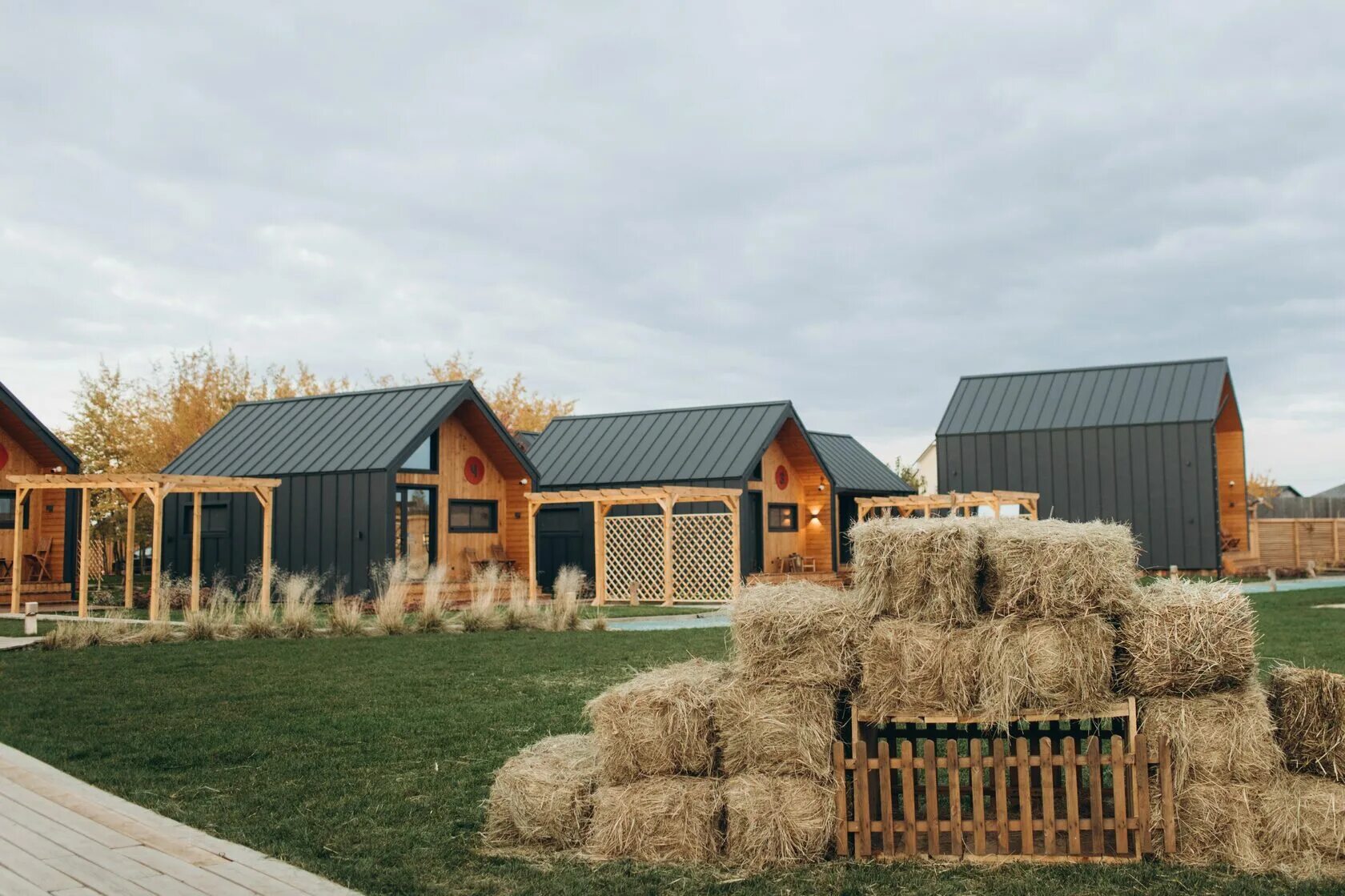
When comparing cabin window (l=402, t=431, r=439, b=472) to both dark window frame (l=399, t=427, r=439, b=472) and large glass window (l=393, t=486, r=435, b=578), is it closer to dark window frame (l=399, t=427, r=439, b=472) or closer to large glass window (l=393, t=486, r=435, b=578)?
dark window frame (l=399, t=427, r=439, b=472)

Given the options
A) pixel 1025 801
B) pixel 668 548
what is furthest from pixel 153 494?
pixel 1025 801

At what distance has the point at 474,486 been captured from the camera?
2461 cm

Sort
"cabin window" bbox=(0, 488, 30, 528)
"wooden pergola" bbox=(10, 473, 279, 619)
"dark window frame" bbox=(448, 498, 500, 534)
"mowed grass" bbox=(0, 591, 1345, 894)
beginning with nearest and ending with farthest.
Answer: "mowed grass" bbox=(0, 591, 1345, 894), "wooden pergola" bbox=(10, 473, 279, 619), "cabin window" bbox=(0, 488, 30, 528), "dark window frame" bbox=(448, 498, 500, 534)

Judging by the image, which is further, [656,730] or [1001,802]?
[656,730]

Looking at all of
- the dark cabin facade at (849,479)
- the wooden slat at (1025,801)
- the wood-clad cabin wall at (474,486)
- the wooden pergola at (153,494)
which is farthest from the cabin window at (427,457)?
the wooden slat at (1025,801)

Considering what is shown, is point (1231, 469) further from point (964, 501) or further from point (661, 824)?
point (661, 824)

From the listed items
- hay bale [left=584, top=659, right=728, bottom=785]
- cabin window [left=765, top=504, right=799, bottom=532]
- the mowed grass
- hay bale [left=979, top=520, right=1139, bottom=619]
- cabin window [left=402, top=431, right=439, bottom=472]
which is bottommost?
the mowed grass

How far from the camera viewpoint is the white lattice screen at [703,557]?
22.7m

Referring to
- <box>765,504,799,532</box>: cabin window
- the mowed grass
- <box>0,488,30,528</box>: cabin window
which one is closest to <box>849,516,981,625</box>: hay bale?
the mowed grass

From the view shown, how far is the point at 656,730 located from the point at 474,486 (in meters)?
19.8

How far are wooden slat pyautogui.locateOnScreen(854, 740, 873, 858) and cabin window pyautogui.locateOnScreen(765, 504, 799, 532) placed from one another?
2189 cm

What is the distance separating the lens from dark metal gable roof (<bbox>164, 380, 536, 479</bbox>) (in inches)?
875

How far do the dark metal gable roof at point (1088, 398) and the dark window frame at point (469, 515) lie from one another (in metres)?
12.0

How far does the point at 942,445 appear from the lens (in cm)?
3016
